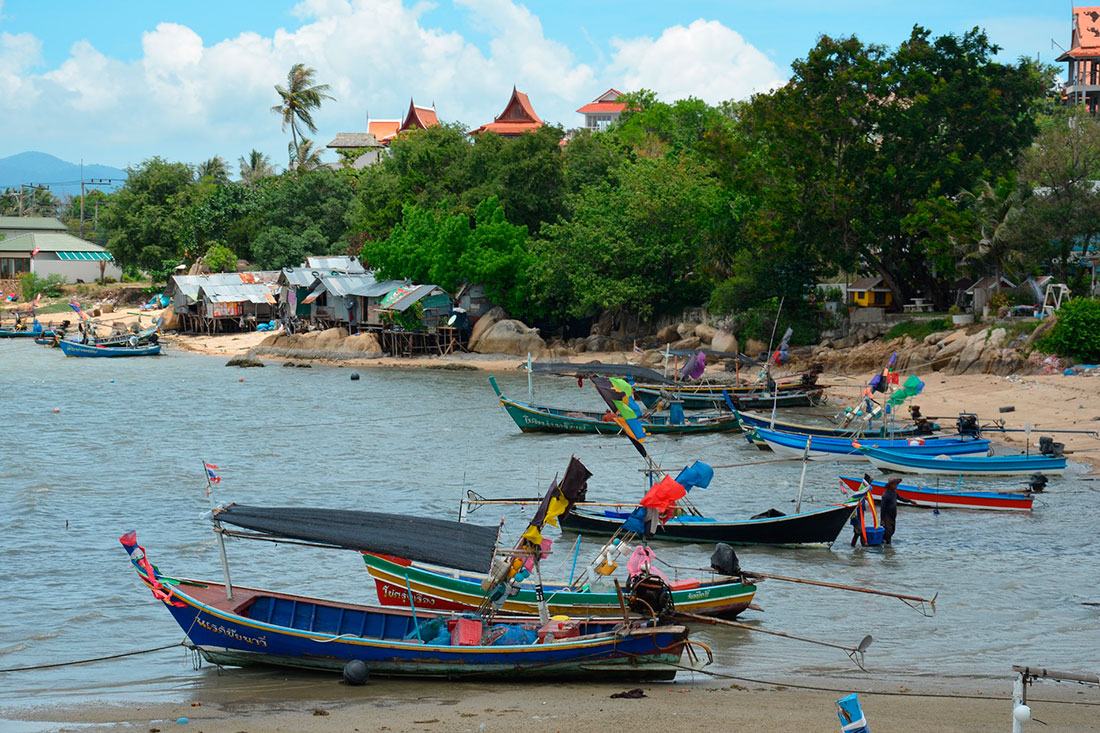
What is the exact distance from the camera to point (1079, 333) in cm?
3269

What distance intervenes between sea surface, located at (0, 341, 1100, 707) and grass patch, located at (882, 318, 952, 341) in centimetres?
1216

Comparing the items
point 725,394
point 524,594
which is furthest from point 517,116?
point 524,594

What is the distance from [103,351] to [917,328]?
42710mm

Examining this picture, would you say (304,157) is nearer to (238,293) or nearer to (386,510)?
(238,293)

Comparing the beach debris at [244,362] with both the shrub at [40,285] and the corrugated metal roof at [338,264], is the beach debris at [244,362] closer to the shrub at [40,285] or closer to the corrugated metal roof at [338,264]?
the corrugated metal roof at [338,264]

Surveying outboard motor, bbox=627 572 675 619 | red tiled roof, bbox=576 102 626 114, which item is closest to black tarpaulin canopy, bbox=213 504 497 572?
outboard motor, bbox=627 572 675 619

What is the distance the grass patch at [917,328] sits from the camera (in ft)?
131

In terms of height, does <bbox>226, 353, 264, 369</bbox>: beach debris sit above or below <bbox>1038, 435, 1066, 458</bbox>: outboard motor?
above

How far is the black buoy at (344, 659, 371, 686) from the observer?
12.4 meters

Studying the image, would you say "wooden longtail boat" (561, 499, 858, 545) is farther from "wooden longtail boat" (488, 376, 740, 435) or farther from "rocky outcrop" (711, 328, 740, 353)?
"rocky outcrop" (711, 328, 740, 353)

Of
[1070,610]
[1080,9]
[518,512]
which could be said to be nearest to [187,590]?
[518,512]

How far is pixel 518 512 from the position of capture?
73.7ft

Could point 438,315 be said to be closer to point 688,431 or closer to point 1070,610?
point 688,431

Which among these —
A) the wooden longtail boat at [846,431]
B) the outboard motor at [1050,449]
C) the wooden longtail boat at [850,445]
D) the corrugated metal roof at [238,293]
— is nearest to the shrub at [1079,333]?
the wooden longtail boat at [846,431]
